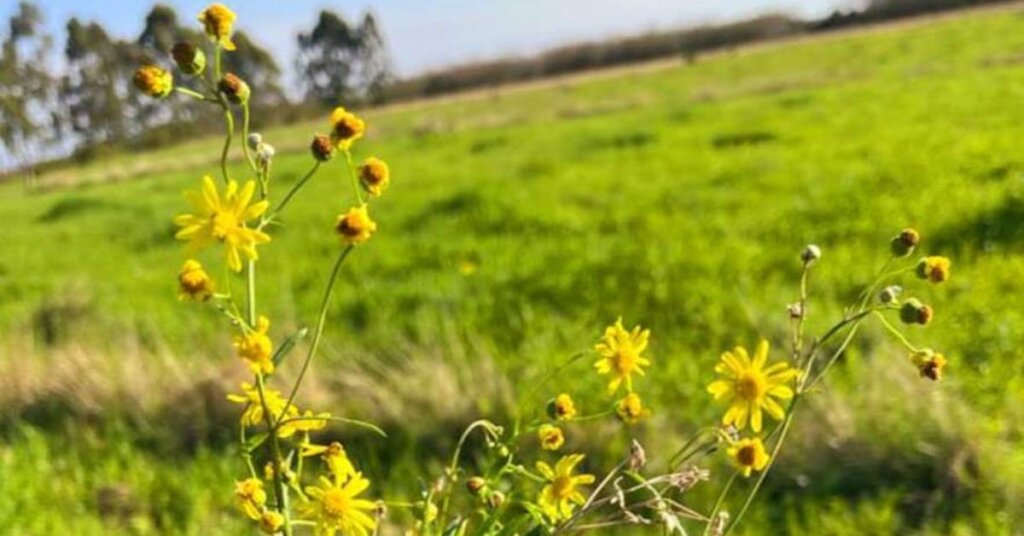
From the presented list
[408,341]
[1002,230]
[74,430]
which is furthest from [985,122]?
[74,430]

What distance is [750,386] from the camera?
1.41 m

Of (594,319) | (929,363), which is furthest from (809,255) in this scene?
(594,319)

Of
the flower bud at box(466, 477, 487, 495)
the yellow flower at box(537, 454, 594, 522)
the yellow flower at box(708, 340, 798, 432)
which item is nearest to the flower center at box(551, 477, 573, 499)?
the yellow flower at box(537, 454, 594, 522)

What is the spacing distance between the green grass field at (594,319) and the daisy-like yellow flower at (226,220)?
3013 mm

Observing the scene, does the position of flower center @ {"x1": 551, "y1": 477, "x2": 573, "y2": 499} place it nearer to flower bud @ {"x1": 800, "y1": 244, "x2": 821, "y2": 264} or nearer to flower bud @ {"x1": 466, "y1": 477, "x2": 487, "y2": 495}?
flower bud @ {"x1": 466, "y1": 477, "x2": 487, "y2": 495}

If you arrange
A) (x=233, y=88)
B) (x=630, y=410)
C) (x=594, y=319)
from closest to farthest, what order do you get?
(x=233, y=88)
(x=630, y=410)
(x=594, y=319)

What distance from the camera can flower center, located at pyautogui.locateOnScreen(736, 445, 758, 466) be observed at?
130 centimetres

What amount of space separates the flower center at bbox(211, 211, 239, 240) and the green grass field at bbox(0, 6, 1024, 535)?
302cm

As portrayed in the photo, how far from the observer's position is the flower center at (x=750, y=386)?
54.8 inches

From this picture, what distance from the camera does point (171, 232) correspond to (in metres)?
12.5

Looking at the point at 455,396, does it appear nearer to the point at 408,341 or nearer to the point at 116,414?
the point at 408,341

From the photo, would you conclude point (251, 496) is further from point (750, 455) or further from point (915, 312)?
point (915, 312)

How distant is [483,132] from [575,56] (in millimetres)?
27019

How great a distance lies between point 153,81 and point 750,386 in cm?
84
